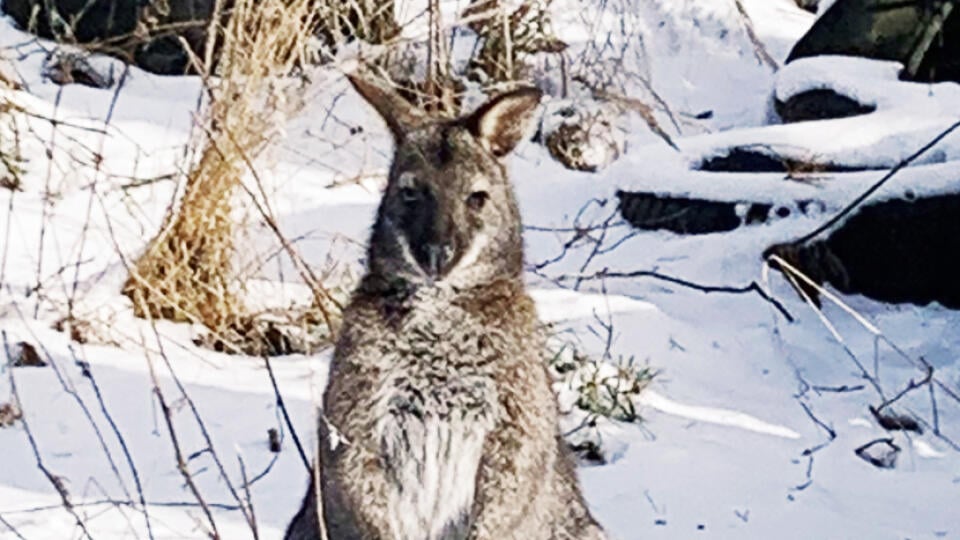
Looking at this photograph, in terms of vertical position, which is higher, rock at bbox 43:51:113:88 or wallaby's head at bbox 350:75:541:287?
wallaby's head at bbox 350:75:541:287

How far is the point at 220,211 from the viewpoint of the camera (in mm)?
6270

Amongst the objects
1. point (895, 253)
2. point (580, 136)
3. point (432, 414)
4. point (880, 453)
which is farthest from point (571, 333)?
point (580, 136)

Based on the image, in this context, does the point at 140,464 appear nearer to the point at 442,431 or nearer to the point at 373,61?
the point at 442,431

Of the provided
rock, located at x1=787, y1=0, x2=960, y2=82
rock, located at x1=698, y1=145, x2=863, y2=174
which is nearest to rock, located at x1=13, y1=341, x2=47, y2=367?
rock, located at x1=698, y1=145, x2=863, y2=174

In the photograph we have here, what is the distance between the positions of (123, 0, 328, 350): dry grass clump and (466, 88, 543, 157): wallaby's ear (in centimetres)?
223

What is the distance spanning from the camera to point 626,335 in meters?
6.83

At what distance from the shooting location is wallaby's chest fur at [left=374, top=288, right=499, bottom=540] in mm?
3904

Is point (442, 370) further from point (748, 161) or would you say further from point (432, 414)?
point (748, 161)

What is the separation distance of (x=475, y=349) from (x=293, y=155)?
13.3 ft

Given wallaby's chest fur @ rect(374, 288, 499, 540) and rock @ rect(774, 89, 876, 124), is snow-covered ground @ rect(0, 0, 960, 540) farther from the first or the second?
wallaby's chest fur @ rect(374, 288, 499, 540)

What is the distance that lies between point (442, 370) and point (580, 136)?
540cm

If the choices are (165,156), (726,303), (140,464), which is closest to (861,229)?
(726,303)

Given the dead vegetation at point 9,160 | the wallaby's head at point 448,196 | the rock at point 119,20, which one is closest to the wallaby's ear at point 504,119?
the wallaby's head at point 448,196

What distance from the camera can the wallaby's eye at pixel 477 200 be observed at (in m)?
3.97
